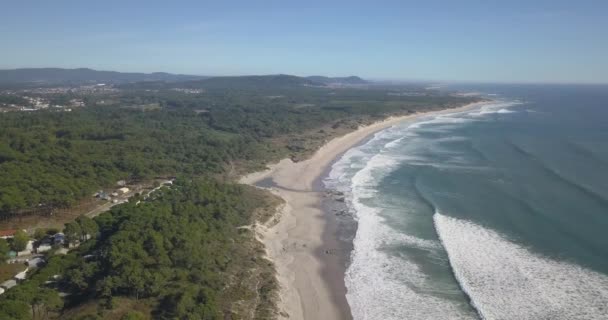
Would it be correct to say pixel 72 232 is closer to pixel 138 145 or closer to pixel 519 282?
pixel 519 282

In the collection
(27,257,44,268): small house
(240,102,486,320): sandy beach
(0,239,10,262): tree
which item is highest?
(0,239,10,262): tree

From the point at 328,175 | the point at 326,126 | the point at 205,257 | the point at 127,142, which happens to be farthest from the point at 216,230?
the point at 326,126

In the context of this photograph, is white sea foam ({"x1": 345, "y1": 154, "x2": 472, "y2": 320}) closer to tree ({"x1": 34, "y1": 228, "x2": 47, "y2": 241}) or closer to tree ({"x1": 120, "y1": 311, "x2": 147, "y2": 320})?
tree ({"x1": 120, "y1": 311, "x2": 147, "y2": 320})

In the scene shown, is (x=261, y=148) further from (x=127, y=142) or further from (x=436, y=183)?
(x=436, y=183)

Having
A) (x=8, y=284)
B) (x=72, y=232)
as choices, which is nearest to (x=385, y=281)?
(x=72, y=232)

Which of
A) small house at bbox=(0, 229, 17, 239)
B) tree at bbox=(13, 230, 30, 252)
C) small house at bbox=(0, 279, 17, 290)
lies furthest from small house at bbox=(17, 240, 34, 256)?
small house at bbox=(0, 279, 17, 290)

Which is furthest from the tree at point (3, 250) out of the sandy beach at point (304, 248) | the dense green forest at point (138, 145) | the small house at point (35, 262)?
the sandy beach at point (304, 248)
